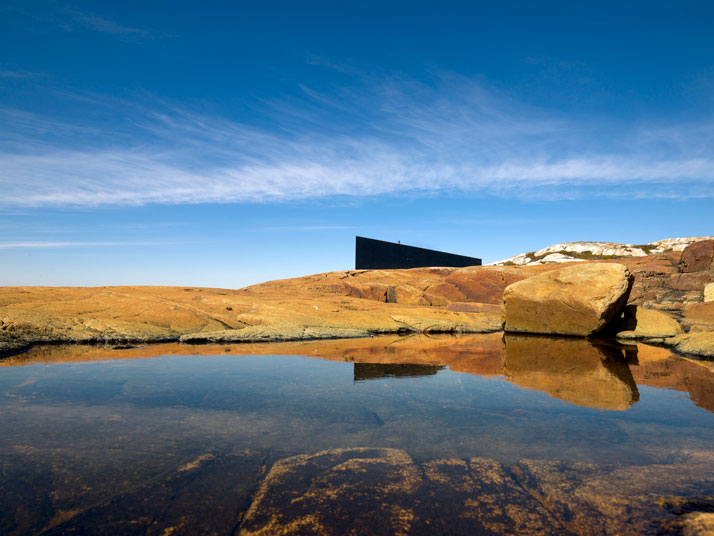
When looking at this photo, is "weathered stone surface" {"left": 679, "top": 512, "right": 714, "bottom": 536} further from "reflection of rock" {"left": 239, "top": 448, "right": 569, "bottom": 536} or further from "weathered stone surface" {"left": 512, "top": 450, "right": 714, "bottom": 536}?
"reflection of rock" {"left": 239, "top": 448, "right": 569, "bottom": 536}

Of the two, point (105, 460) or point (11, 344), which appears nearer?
point (105, 460)

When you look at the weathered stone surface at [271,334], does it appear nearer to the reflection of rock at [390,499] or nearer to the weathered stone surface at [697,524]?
the reflection of rock at [390,499]

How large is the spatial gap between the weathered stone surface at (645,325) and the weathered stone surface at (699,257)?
9.34m

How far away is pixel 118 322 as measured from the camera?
28.2 ft

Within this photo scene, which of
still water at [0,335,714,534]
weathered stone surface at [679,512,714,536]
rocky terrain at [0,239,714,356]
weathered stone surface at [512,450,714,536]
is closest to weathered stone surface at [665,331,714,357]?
rocky terrain at [0,239,714,356]

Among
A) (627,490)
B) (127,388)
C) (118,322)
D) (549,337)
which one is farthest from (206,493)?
(549,337)

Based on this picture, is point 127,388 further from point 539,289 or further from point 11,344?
point 539,289

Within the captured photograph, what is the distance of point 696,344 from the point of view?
7.34m

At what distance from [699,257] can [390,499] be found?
68.6 feet

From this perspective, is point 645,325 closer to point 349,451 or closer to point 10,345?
point 349,451

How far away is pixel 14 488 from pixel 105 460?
0.46 m

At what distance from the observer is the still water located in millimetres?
2012

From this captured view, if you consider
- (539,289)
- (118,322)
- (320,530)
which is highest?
(539,289)

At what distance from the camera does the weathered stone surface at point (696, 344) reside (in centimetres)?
703
